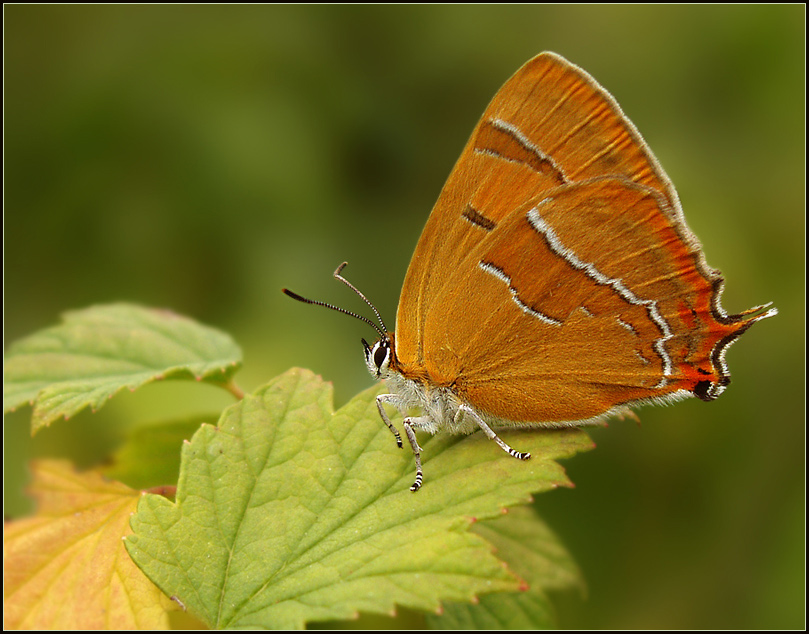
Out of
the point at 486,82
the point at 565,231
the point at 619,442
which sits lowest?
the point at 619,442

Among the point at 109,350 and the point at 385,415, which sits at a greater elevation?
the point at 109,350

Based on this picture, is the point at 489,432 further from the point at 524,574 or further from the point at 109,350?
the point at 109,350

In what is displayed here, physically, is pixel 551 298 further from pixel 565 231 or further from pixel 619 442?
pixel 619 442

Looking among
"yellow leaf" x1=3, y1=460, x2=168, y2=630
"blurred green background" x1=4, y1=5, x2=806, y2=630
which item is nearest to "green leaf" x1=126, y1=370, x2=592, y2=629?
"yellow leaf" x1=3, y1=460, x2=168, y2=630

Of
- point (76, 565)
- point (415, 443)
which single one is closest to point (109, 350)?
point (76, 565)

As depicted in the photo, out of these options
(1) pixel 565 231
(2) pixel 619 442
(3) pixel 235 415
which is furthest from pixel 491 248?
(2) pixel 619 442

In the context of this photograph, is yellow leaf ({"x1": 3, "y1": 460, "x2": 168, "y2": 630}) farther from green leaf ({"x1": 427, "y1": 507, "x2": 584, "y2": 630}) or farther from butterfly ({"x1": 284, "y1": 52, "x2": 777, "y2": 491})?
green leaf ({"x1": 427, "y1": 507, "x2": 584, "y2": 630})

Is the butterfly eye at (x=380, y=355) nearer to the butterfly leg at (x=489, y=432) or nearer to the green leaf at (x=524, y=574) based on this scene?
the butterfly leg at (x=489, y=432)
